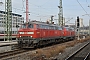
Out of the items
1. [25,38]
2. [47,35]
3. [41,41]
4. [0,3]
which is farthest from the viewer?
[0,3]

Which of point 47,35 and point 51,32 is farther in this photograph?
point 51,32

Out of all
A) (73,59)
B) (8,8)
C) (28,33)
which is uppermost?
(8,8)

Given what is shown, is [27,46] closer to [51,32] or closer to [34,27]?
[34,27]

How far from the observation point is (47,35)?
1053 inches

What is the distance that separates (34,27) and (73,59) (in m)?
8.42

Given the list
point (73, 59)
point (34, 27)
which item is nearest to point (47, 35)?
point (34, 27)

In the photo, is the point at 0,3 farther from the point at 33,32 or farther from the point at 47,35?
the point at 33,32

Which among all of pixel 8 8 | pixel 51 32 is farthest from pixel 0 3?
pixel 51 32

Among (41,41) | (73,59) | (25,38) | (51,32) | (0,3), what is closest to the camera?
(73,59)

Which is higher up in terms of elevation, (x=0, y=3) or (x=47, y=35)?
(x=0, y=3)

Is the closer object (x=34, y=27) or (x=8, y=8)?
(x=34, y=27)

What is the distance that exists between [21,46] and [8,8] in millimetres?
22145

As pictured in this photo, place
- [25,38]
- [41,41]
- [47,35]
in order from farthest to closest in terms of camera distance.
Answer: [47,35] < [41,41] < [25,38]

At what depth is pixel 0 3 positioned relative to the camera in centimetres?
4241
